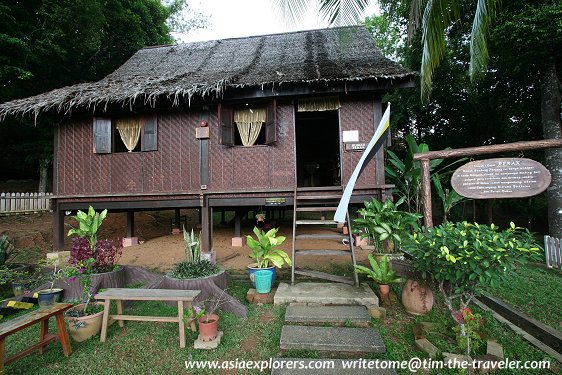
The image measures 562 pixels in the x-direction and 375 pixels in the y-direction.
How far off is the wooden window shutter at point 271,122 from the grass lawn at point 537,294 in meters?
4.63

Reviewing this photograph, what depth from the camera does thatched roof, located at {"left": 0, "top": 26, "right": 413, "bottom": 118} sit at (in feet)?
18.5

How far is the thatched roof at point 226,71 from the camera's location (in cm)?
563

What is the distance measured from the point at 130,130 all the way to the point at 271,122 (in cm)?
364

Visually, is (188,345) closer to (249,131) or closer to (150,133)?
(249,131)

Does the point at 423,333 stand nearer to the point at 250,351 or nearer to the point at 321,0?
the point at 250,351

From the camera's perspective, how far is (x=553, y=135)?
806 cm

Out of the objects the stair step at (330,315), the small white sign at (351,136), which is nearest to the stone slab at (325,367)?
the stair step at (330,315)

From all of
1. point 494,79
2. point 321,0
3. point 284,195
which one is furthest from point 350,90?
point 494,79

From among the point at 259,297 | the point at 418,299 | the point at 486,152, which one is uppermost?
the point at 486,152

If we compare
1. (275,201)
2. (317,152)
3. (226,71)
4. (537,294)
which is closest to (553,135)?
(537,294)

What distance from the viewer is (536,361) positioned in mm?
2686

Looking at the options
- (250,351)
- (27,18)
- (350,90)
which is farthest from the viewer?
(27,18)

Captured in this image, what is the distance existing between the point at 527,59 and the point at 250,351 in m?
10.7

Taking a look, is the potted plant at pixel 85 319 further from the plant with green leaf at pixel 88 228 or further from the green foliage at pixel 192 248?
the green foliage at pixel 192 248
